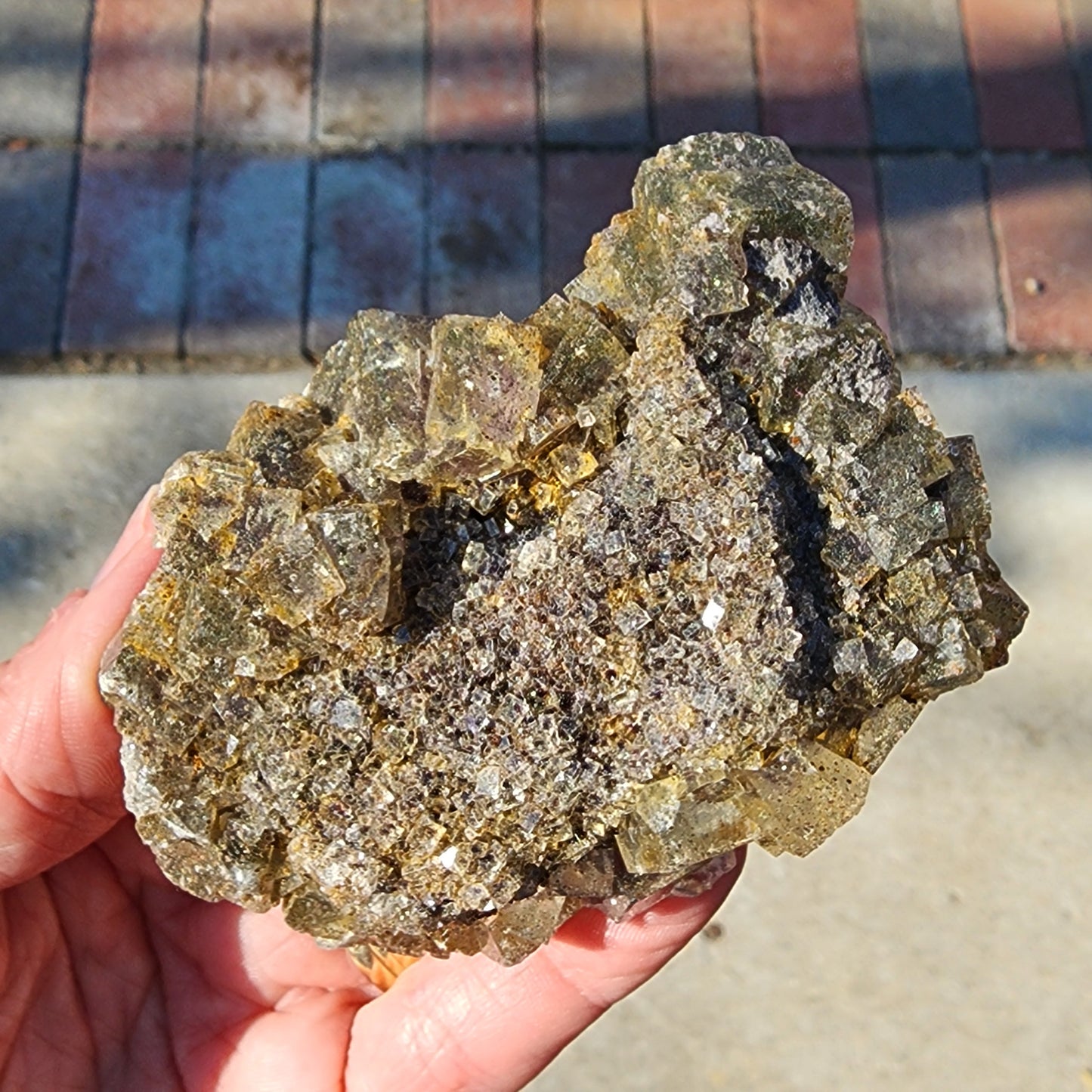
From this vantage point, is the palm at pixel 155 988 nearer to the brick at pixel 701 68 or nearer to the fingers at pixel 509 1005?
the fingers at pixel 509 1005

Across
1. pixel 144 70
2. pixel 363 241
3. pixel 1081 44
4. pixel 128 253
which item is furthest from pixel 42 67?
pixel 1081 44

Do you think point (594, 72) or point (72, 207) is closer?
point (72, 207)

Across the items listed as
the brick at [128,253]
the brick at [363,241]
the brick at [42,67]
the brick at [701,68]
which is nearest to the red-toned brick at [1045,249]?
the brick at [701,68]

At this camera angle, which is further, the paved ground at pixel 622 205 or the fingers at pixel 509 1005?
the paved ground at pixel 622 205

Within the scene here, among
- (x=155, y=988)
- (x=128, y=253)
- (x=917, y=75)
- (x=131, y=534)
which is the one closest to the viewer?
(x=131, y=534)

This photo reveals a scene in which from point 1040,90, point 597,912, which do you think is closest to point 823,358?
point 597,912

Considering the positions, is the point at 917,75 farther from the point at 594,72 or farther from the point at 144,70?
the point at 144,70

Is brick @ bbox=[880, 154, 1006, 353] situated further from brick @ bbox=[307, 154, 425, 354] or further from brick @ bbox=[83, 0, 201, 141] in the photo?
brick @ bbox=[83, 0, 201, 141]
